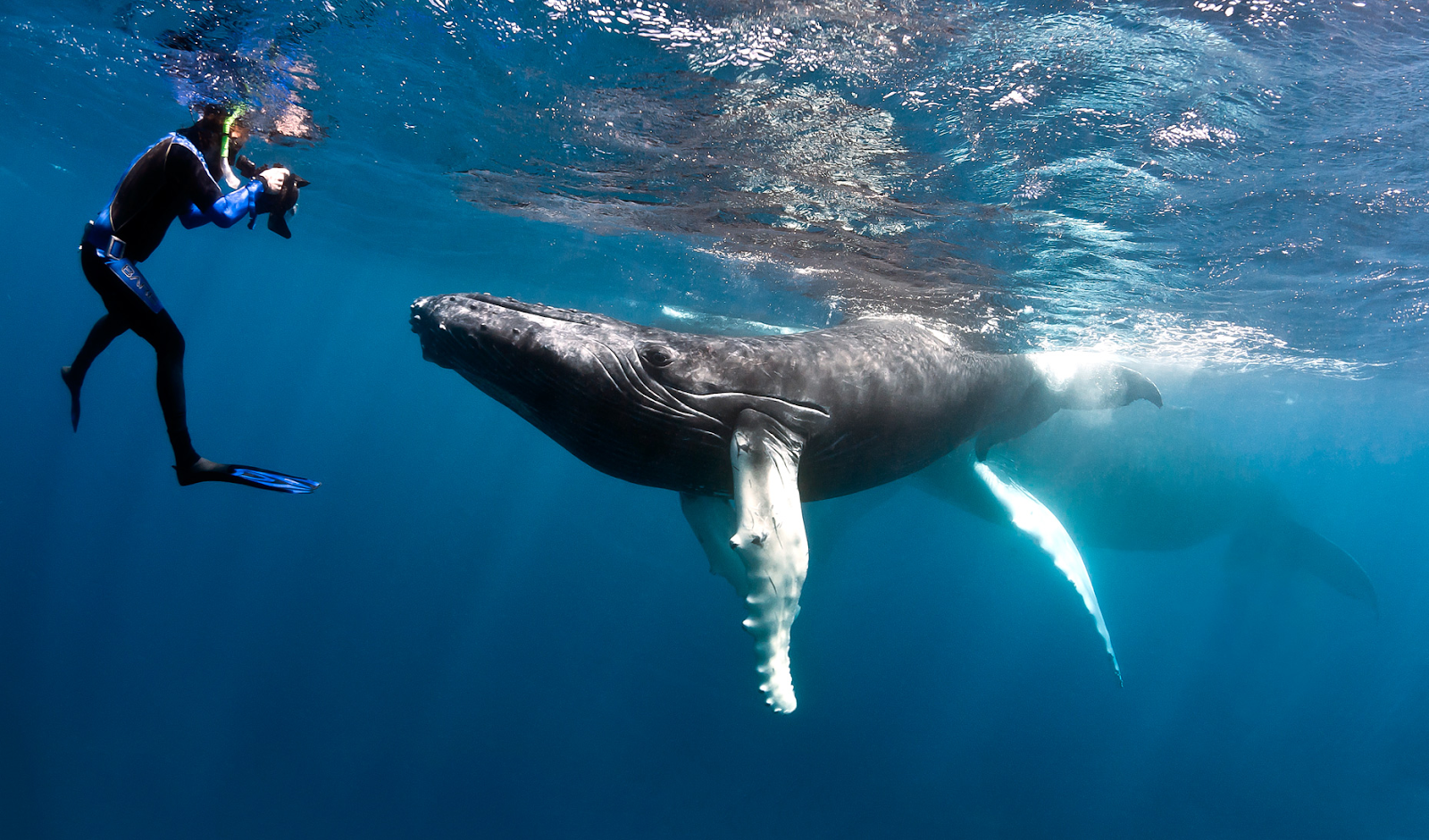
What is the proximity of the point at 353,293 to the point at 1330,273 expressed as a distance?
51.0m

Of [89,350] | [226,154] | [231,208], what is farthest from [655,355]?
[89,350]

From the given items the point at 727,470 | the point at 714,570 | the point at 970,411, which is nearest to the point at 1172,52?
the point at 970,411

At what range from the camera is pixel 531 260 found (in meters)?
20.5

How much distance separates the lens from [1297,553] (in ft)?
58.1

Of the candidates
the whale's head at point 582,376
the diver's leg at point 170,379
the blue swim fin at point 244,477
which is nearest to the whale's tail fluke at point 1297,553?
the whale's head at point 582,376

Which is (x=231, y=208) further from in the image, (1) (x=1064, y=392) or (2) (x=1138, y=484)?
(2) (x=1138, y=484)

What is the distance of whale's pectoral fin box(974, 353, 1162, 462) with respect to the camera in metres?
8.48

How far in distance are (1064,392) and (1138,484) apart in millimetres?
6136

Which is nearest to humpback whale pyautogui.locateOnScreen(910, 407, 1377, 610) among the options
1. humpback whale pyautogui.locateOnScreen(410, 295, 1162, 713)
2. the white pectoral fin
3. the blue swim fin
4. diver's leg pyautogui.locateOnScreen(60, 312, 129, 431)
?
the white pectoral fin

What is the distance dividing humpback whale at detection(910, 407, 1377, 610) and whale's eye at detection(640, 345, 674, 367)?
6851 mm

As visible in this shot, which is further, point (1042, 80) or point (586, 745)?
point (586, 745)

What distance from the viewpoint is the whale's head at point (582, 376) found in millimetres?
3252

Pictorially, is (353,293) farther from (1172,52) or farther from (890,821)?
(1172,52)

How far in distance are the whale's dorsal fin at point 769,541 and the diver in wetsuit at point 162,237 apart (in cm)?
222
